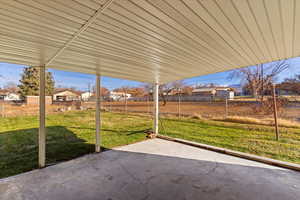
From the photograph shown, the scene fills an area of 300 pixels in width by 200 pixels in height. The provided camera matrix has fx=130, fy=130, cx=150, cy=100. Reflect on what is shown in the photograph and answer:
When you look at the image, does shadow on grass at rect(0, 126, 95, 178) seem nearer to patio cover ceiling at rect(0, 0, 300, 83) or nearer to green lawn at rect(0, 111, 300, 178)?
green lawn at rect(0, 111, 300, 178)

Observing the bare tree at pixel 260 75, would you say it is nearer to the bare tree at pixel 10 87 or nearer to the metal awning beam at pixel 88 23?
the metal awning beam at pixel 88 23

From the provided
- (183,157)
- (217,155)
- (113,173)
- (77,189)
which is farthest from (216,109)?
(77,189)

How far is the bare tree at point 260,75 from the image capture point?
5873mm

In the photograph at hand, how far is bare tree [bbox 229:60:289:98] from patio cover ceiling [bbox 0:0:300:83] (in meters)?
4.82

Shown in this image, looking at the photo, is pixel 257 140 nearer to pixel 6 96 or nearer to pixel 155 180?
pixel 155 180

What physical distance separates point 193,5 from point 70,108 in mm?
11343

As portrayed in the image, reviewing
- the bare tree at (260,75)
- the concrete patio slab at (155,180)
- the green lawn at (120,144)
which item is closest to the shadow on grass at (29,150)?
the green lawn at (120,144)

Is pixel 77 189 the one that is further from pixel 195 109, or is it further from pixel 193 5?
pixel 195 109

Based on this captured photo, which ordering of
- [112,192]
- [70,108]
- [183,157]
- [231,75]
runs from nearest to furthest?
[112,192]
[183,157]
[231,75]
[70,108]

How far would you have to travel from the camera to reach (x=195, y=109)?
22.3 feet

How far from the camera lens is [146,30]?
4.58 ft

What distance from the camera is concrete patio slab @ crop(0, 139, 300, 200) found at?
5.25ft

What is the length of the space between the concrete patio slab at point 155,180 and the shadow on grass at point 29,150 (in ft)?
1.04

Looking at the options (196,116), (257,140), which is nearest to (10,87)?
(196,116)
